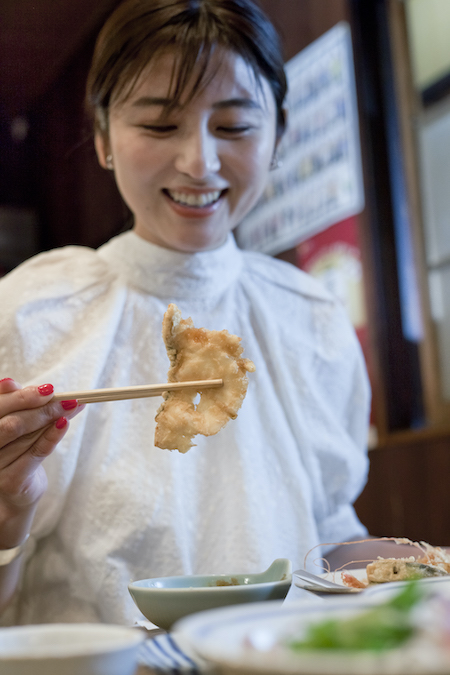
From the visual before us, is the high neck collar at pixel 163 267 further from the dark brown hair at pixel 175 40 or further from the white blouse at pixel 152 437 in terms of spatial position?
the dark brown hair at pixel 175 40

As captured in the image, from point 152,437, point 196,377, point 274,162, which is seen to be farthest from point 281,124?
point 196,377

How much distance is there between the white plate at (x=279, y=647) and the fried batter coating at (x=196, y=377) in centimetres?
46

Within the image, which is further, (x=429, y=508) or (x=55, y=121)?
(x=429, y=508)

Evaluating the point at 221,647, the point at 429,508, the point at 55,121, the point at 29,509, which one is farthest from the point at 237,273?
the point at 429,508

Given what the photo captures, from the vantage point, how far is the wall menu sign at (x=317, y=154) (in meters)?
3.71

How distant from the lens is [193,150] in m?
1.46

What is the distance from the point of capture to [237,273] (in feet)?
6.14

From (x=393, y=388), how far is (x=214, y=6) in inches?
94.7

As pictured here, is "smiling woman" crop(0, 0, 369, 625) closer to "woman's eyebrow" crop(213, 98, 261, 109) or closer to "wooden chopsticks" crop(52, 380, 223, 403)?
"woman's eyebrow" crop(213, 98, 261, 109)

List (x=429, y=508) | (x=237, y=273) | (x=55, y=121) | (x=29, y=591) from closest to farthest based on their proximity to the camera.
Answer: (x=29, y=591) → (x=55, y=121) → (x=237, y=273) → (x=429, y=508)

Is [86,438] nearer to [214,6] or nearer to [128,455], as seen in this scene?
[128,455]

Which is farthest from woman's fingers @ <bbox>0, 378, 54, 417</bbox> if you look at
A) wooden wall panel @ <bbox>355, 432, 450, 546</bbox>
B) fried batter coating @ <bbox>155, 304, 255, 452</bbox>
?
wooden wall panel @ <bbox>355, 432, 450, 546</bbox>

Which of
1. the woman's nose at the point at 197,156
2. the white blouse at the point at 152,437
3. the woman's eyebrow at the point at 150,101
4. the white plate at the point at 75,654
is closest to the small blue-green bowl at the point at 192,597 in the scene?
the white plate at the point at 75,654

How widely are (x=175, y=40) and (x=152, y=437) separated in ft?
2.95
